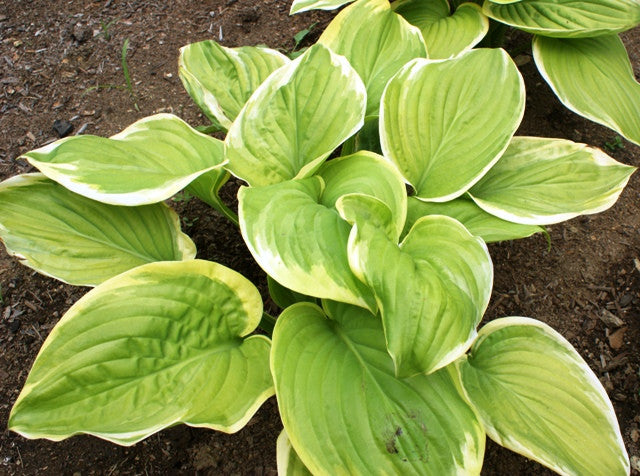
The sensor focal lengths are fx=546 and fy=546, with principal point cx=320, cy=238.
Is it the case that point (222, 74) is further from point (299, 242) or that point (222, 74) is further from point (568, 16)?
point (568, 16)

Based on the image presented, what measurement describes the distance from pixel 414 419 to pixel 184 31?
1826 millimetres

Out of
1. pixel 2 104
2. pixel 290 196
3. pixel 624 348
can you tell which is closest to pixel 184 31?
pixel 2 104

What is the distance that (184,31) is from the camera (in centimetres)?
223

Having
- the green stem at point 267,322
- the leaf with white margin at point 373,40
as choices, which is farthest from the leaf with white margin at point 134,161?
the leaf with white margin at point 373,40

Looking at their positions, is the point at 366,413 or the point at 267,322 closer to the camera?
the point at 366,413

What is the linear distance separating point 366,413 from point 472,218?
0.58 metres

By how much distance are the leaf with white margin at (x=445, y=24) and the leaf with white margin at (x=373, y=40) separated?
0.68 ft

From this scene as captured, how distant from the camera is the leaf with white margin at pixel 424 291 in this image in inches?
37.9

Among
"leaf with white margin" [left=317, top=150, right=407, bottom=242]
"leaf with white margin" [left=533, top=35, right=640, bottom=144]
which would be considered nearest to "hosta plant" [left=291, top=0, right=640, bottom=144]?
"leaf with white margin" [left=533, top=35, right=640, bottom=144]

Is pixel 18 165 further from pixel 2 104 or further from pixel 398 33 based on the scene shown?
pixel 398 33

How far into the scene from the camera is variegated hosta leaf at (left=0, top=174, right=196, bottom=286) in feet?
4.11

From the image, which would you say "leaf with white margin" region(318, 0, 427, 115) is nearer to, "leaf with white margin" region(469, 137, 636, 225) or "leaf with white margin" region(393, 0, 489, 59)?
"leaf with white margin" region(393, 0, 489, 59)

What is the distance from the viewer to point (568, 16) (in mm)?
1816

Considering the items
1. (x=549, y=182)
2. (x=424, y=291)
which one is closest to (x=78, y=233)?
(x=424, y=291)
